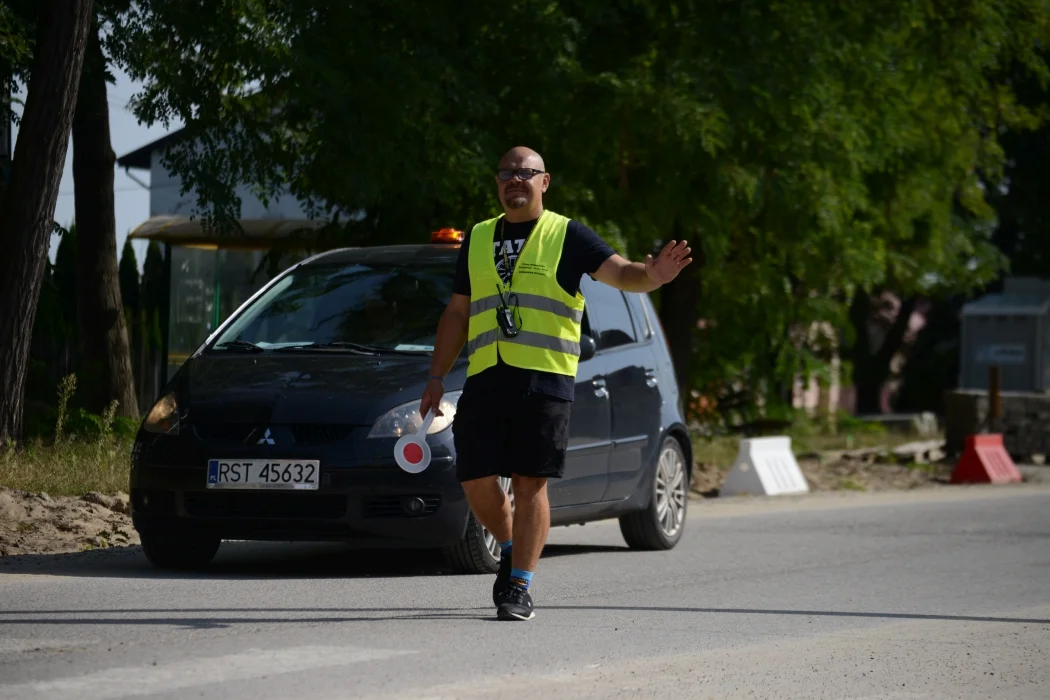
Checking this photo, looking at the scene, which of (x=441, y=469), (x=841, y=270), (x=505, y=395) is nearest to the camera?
(x=505, y=395)

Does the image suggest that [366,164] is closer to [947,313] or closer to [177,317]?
[177,317]

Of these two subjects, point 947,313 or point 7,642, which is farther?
point 947,313

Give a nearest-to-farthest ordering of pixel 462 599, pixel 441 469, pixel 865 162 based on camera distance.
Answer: pixel 462 599 → pixel 441 469 → pixel 865 162

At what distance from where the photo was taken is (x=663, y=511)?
10.9 m

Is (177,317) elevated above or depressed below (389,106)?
below

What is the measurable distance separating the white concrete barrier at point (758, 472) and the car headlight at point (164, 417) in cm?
930

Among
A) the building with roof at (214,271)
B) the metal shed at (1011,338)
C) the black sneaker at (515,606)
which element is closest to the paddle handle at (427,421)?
the black sneaker at (515,606)

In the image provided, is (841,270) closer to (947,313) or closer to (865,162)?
(865,162)

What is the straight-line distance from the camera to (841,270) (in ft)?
61.2

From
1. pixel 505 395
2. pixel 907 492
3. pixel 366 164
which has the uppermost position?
pixel 366 164

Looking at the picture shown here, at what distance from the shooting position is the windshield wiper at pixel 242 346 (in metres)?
9.34

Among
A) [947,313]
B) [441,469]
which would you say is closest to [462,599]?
[441,469]

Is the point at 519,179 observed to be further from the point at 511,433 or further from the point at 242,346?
the point at 242,346

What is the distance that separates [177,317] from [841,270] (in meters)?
6.86
